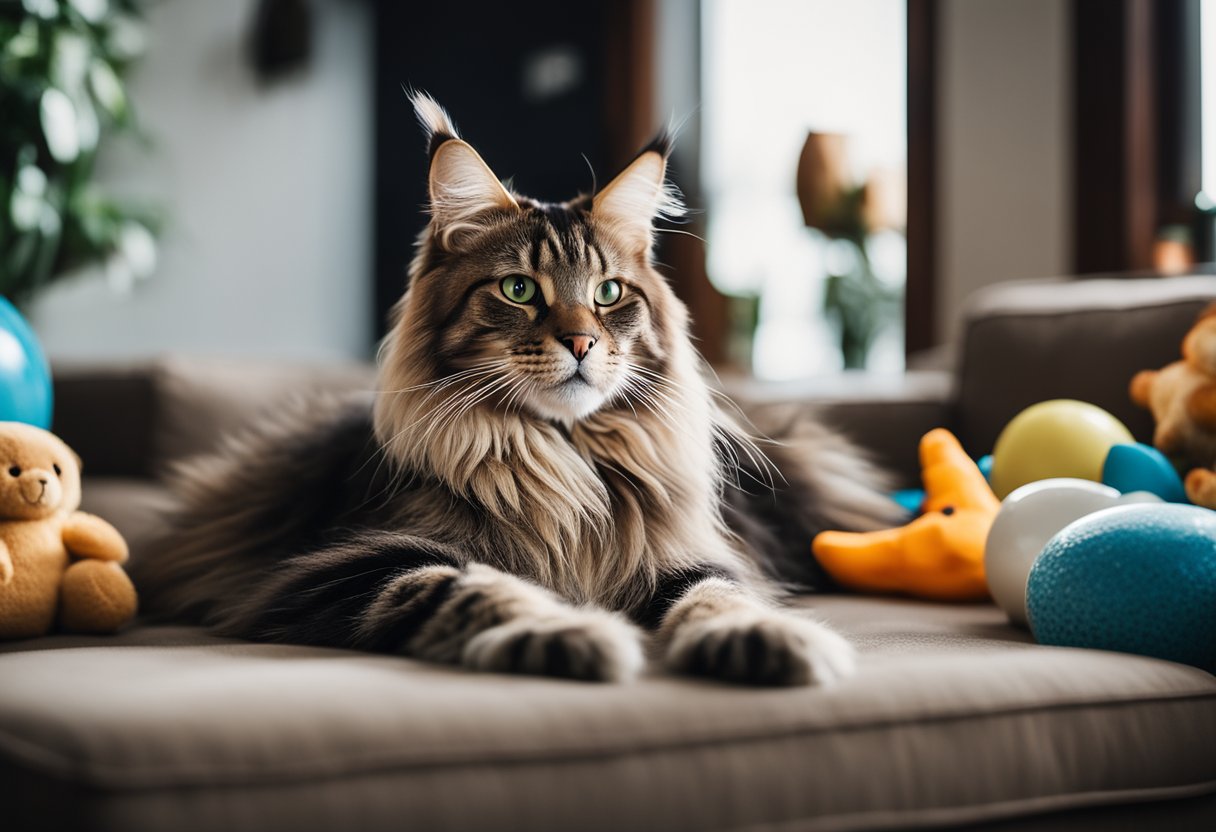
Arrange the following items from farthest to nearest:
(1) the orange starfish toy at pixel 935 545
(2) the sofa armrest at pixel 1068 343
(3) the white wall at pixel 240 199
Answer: (3) the white wall at pixel 240 199 < (2) the sofa armrest at pixel 1068 343 < (1) the orange starfish toy at pixel 935 545

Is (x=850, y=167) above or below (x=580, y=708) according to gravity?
above

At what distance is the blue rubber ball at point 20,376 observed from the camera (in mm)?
1684

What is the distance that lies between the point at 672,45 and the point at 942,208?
6.72 ft

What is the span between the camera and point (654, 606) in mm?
1498

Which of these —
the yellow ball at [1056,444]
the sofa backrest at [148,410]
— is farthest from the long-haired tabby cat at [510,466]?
the sofa backrest at [148,410]


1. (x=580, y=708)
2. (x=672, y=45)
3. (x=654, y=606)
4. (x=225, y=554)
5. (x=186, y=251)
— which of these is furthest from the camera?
(x=186, y=251)

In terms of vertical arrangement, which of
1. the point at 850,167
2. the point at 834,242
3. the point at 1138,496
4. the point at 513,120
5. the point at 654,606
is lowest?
the point at 654,606

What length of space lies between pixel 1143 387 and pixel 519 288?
3.66 ft

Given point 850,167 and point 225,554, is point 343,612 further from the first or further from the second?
point 850,167

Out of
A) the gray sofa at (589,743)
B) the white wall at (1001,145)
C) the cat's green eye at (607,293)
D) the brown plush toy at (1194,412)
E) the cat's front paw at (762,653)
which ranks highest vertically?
the white wall at (1001,145)

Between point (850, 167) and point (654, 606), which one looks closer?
point (654, 606)

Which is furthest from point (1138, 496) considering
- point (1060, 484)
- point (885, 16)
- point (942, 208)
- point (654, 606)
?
point (885, 16)

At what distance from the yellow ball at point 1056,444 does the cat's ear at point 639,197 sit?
0.76 metres

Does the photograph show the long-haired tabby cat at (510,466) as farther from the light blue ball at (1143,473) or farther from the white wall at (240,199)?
the white wall at (240,199)
